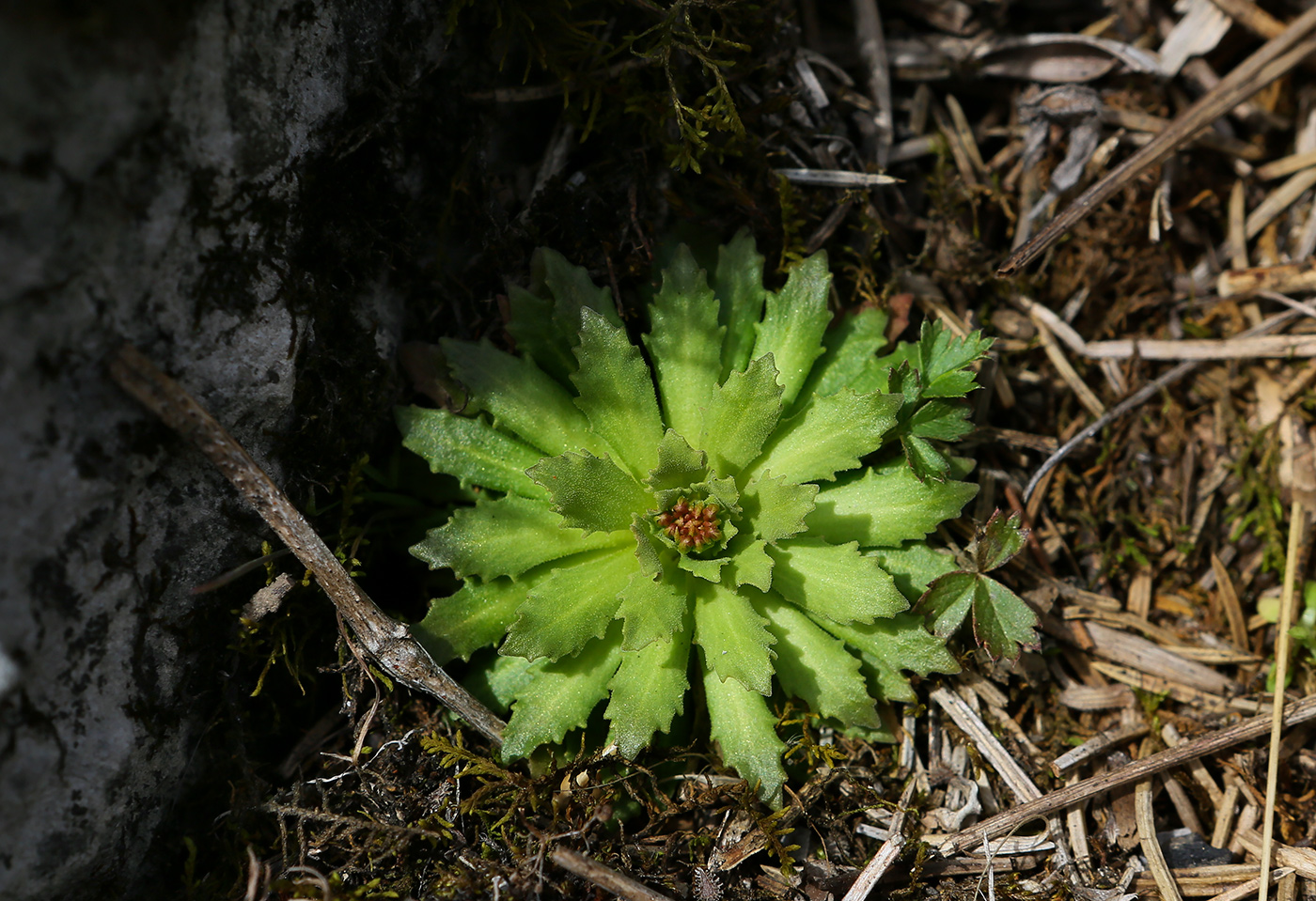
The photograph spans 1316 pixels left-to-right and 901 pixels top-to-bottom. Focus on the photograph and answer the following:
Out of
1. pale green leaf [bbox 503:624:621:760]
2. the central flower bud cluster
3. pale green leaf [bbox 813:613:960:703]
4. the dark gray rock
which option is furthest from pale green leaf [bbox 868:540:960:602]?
the dark gray rock

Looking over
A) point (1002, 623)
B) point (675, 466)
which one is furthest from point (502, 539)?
point (1002, 623)

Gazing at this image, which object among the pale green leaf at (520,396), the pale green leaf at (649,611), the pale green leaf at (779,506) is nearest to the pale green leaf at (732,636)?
the pale green leaf at (649,611)

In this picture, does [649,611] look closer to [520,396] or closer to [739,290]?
[520,396]

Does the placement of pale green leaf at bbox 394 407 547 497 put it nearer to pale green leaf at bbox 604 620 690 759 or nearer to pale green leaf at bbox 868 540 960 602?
pale green leaf at bbox 604 620 690 759

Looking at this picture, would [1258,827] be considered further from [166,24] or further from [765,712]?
[166,24]

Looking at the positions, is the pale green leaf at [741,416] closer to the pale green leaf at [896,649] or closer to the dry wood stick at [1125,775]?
the pale green leaf at [896,649]

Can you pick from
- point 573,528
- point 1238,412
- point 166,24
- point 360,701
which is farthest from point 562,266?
point 1238,412

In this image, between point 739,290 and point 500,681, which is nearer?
point 500,681
